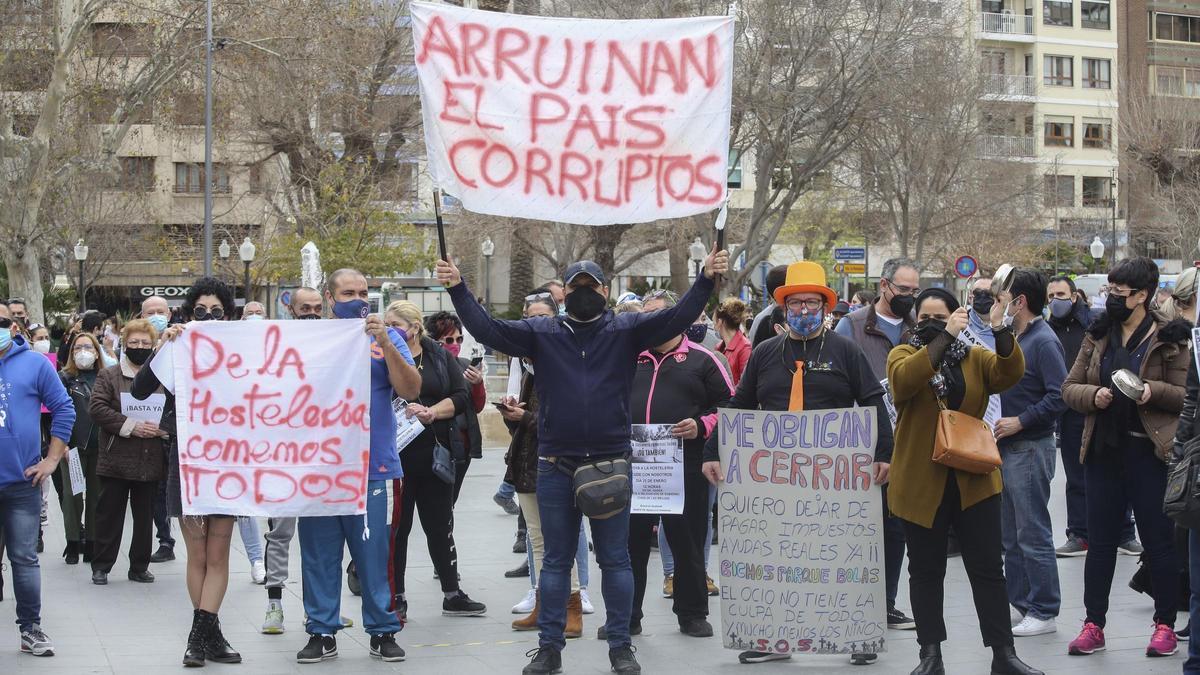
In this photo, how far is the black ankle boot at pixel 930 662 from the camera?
6840 millimetres

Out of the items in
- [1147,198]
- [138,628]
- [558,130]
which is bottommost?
[138,628]

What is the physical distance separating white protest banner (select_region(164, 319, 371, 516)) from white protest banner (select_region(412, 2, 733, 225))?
1202mm

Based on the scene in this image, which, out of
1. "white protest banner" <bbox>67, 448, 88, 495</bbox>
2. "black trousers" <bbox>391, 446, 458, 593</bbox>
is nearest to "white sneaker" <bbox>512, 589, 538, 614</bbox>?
"black trousers" <bbox>391, 446, 458, 593</bbox>

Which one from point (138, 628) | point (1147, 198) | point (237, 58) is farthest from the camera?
point (1147, 198)

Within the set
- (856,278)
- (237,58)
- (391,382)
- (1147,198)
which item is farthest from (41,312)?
(856,278)

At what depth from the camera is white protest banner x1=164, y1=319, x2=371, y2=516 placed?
7520 millimetres

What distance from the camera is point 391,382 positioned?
757cm

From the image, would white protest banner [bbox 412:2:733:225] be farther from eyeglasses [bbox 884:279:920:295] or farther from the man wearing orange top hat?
eyeglasses [bbox 884:279:920:295]

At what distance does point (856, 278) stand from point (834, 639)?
61.4 m

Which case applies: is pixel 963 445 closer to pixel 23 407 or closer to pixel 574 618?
pixel 574 618

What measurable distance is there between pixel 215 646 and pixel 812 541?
3.13m

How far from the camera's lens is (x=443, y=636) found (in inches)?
323

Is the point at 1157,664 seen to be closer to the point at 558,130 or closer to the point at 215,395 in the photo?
the point at 558,130

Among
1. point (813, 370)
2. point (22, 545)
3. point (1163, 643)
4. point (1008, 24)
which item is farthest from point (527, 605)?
point (1008, 24)
